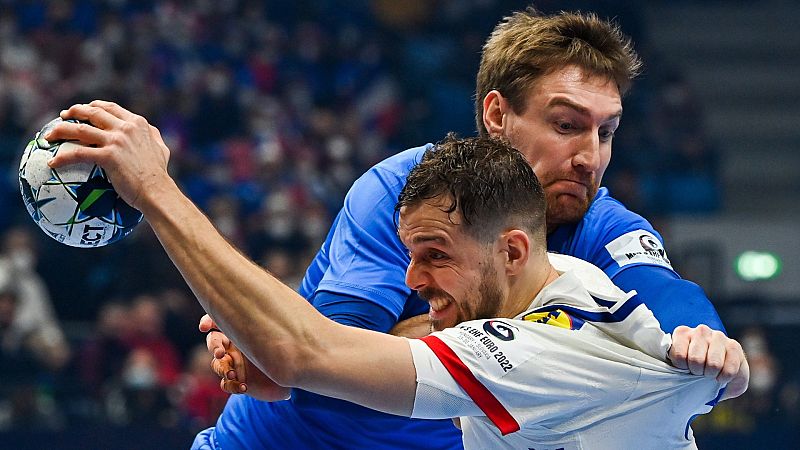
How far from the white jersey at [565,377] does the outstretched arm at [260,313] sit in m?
0.08

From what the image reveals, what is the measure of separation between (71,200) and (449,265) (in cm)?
91

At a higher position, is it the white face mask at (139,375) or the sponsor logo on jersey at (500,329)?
the sponsor logo on jersey at (500,329)

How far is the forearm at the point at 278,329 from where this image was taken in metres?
2.39

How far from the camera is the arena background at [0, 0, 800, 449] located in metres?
8.55

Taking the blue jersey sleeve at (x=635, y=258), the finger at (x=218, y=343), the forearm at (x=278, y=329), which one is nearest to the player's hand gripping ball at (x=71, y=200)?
the forearm at (x=278, y=329)

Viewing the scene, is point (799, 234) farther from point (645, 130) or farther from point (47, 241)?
point (47, 241)

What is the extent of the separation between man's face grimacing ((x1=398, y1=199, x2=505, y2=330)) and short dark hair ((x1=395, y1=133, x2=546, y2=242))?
0.03 meters

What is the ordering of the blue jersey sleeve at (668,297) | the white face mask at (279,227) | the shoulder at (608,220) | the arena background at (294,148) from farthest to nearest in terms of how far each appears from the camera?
the white face mask at (279,227) < the arena background at (294,148) < the shoulder at (608,220) < the blue jersey sleeve at (668,297)

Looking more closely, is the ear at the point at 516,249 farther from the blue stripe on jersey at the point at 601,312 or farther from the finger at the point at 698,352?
the finger at the point at 698,352

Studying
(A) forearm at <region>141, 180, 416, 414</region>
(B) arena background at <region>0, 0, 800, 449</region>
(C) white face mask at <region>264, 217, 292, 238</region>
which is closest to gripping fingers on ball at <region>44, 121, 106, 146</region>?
(A) forearm at <region>141, 180, 416, 414</region>

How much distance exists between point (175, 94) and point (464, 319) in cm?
982

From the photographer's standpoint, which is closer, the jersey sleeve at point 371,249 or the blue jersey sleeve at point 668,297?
the blue jersey sleeve at point 668,297

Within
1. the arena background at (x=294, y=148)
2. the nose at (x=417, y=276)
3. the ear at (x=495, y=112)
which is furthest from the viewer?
the arena background at (x=294, y=148)

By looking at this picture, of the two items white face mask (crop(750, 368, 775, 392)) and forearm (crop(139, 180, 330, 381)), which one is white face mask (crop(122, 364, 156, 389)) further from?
forearm (crop(139, 180, 330, 381))
